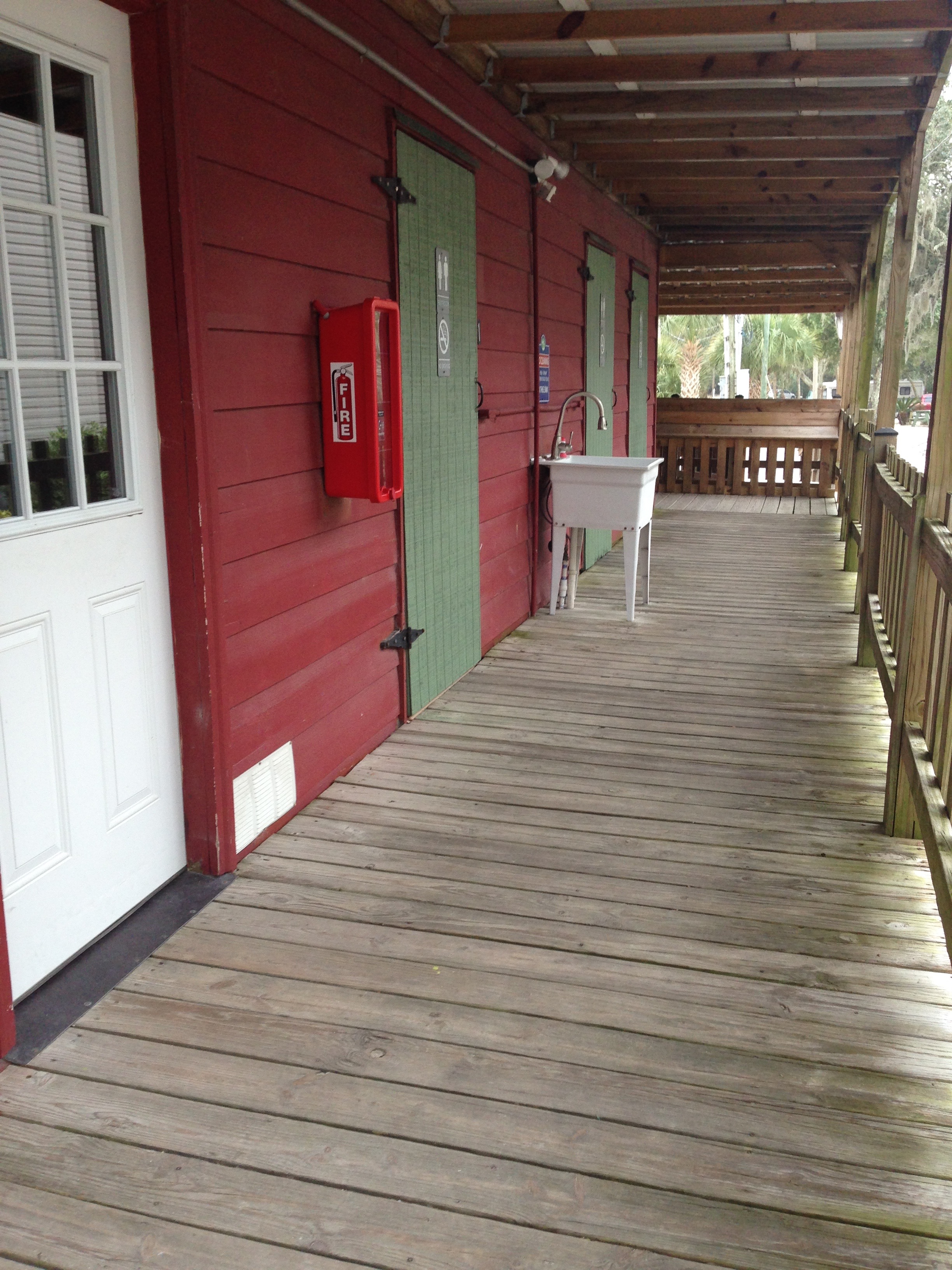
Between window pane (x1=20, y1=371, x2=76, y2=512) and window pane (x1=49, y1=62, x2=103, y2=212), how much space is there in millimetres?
381

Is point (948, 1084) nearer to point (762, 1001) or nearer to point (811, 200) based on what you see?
point (762, 1001)

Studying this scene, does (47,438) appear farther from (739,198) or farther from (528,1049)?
(739,198)

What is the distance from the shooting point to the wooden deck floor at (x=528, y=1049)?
1635 millimetres

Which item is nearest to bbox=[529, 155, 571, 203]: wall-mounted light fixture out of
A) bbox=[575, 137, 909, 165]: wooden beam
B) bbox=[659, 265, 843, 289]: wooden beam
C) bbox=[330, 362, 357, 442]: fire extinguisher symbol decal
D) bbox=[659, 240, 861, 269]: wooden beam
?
bbox=[575, 137, 909, 165]: wooden beam

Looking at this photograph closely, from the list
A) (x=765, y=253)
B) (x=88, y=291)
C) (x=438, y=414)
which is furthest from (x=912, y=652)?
(x=765, y=253)

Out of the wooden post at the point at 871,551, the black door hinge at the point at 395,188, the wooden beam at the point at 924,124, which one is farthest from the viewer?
the wooden post at the point at 871,551

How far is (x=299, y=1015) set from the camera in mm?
2174

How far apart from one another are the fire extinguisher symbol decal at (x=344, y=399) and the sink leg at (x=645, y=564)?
2780mm

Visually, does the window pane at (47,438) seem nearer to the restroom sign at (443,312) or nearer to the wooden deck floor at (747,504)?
the restroom sign at (443,312)

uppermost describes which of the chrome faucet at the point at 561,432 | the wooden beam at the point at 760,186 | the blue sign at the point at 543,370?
the wooden beam at the point at 760,186

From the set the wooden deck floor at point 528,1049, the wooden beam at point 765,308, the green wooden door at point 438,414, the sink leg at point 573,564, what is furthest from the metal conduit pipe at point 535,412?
the wooden beam at point 765,308

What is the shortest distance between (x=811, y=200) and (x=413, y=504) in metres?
5.35

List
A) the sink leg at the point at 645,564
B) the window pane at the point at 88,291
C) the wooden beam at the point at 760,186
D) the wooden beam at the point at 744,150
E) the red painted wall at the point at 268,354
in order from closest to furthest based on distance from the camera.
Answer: the window pane at the point at 88,291 < the red painted wall at the point at 268,354 < the wooden beam at the point at 744,150 < the sink leg at the point at 645,564 < the wooden beam at the point at 760,186

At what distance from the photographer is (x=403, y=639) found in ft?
12.9
